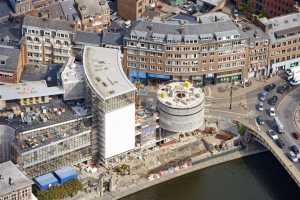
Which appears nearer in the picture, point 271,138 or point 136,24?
point 271,138

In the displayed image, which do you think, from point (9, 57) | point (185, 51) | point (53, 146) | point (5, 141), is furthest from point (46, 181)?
point (185, 51)

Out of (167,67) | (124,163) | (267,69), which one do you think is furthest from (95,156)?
(267,69)

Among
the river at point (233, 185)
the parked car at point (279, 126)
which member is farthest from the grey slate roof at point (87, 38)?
the parked car at point (279, 126)

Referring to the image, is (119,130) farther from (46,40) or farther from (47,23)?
(47,23)

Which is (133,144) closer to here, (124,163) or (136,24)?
(124,163)

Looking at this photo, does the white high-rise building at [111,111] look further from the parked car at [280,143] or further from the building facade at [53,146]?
the parked car at [280,143]

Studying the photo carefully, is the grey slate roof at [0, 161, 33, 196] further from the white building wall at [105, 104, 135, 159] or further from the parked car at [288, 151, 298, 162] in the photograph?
the parked car at [288, 151, 298, 162]

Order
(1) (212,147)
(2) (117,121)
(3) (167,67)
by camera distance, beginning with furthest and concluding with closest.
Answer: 1. (3) (167,67)
2. (1) (212,147)
3. (2) (117,121)
